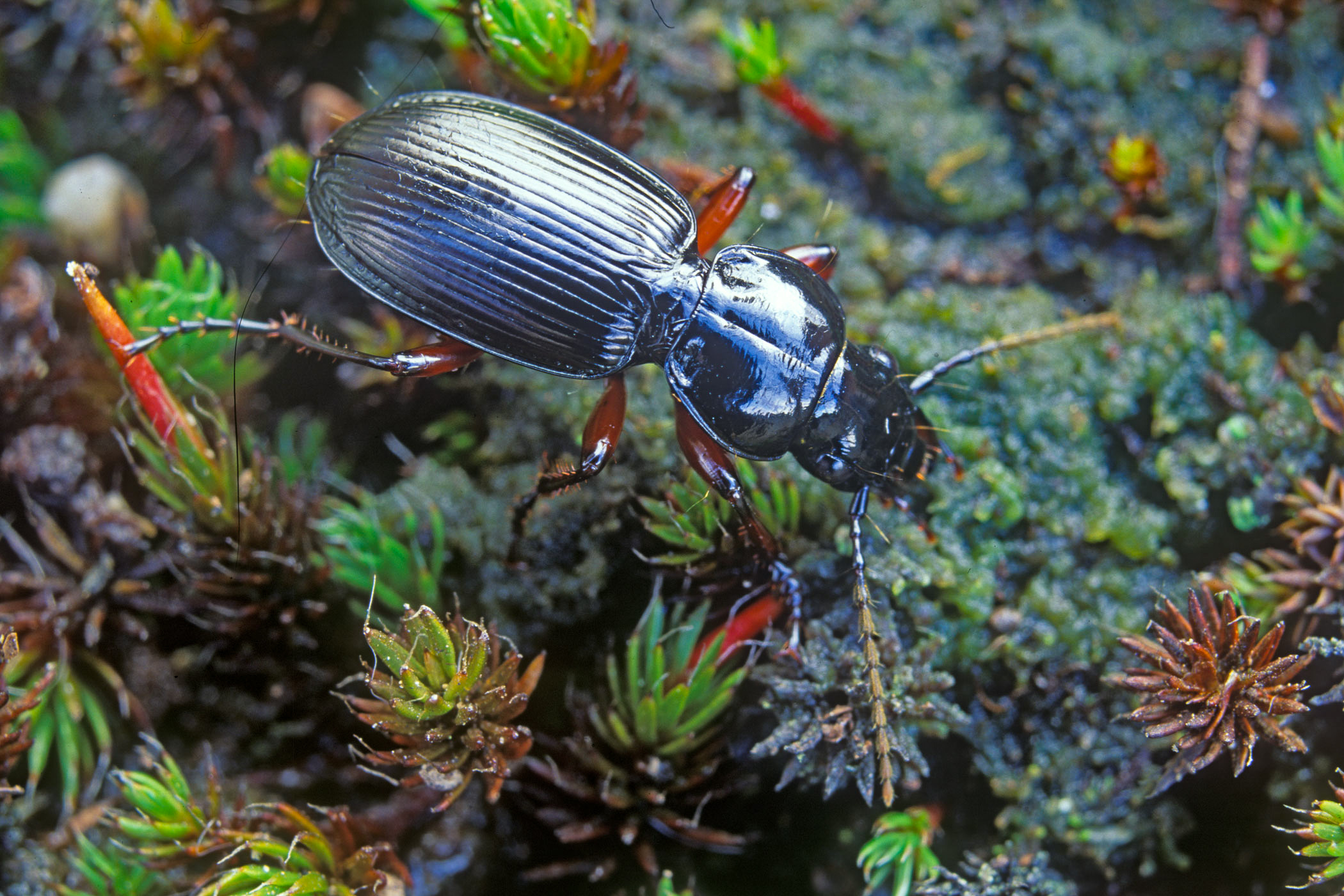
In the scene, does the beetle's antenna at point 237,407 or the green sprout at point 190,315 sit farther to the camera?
the green sprout at point 190,315

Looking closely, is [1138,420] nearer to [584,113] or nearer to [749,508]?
[749,508]

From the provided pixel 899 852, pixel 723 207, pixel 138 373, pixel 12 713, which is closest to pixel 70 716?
A: pixel 12 713

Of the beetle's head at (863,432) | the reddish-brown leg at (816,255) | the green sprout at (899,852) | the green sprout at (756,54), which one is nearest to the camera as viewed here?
the green sprout at (899,852)

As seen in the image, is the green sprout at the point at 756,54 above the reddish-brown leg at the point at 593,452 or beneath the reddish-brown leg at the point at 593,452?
above

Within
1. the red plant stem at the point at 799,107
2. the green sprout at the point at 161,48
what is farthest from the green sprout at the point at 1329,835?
the green sprout at the point at 161,48

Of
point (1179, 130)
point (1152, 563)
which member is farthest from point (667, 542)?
point (1179, 130)

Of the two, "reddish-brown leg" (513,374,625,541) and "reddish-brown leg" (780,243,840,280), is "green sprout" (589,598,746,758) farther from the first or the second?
"reddish-brown leg" (780,243,840,280)

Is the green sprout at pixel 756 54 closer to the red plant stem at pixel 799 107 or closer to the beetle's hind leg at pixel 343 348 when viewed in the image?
the red plant stem at pixel 799 107
